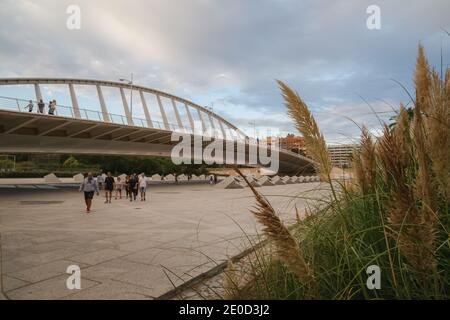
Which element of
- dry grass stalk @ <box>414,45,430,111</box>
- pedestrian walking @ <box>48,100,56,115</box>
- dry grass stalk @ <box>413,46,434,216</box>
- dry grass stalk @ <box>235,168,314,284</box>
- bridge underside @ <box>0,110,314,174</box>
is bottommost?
dry grass stalk @ <box>235,168,314,284</box>

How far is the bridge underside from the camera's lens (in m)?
28.6

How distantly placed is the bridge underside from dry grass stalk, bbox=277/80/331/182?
2313cm

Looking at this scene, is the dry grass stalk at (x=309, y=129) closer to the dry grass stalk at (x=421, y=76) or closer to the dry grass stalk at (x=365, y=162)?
the dry grass stalk at (x=365, y=162)

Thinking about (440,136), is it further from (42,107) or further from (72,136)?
(72,136)

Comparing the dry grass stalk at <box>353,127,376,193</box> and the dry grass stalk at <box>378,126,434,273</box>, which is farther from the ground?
the dry grass stalk at <box>353,127,376,193</box>

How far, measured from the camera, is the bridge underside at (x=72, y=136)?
28.6 meters

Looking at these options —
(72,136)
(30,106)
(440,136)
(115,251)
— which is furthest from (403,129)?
(72,136)

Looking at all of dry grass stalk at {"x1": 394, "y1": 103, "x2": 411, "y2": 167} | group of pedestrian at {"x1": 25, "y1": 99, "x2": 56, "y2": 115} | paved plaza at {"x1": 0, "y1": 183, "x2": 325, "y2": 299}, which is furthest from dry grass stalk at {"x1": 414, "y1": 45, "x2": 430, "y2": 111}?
group of pedestrian at {"x1": 25, "y1": 99, "x2": 56, "y2": 115}

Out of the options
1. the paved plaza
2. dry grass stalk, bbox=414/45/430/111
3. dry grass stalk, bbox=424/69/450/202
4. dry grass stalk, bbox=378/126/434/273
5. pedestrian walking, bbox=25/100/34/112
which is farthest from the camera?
pedestrian walking, bbox=25/100/34/112

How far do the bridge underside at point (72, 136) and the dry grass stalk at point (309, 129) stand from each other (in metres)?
23.1

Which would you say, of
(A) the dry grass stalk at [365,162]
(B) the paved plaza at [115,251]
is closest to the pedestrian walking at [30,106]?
(B) the paved plaza at [115,251]

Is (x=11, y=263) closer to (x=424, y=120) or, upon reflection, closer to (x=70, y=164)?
(x=424, y=120)

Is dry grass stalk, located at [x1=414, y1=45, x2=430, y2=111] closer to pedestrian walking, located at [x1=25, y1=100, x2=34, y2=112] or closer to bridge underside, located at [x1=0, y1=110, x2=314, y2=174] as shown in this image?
bridge underside, located at [x1=0, y1=110, x2=314, y2=174]

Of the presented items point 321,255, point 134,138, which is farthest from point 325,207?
point 134,138
